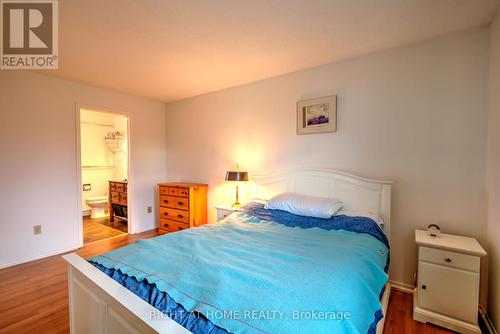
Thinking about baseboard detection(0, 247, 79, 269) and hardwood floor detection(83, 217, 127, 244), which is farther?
hardwood floor detection(83, 217, 127, 244)

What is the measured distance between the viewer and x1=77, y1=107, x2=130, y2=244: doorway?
15.4 feet

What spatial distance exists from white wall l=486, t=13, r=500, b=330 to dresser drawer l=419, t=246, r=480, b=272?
0.18 meters

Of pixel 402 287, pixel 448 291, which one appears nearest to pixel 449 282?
pixel 448 291

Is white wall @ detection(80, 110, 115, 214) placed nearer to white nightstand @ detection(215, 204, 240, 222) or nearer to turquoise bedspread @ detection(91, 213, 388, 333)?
white nightstand @ detection(215, 204, 240, 222)

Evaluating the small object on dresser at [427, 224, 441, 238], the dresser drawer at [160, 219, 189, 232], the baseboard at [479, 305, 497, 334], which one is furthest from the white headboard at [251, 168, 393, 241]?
the dresser drawer at [160, 219, 189, 232]

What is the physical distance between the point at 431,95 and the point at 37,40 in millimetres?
3673

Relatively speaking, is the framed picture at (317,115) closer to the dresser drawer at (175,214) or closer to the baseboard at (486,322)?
the baseboard at (486,322)

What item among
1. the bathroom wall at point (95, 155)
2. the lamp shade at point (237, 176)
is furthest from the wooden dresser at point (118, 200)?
the lamp shade at point (237, 176)

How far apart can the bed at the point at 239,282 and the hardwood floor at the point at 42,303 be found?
61 cm

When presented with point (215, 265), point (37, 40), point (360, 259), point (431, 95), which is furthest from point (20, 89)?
point (431, 95)

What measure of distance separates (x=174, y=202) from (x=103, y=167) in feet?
9.97

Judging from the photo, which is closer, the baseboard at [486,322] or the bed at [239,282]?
the bed at [239,282]

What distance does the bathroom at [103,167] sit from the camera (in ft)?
15.4

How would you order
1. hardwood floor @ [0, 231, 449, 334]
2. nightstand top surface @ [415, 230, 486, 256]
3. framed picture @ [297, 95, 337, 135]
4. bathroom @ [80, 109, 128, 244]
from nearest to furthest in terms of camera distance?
nightstand top surface @ [415, 230, 486, 256], hardwood floor @ [0, 231, 449, 334], framed picture @ [297, 95, 337, 135], bathroom @ [80, 109, 128, 244]
